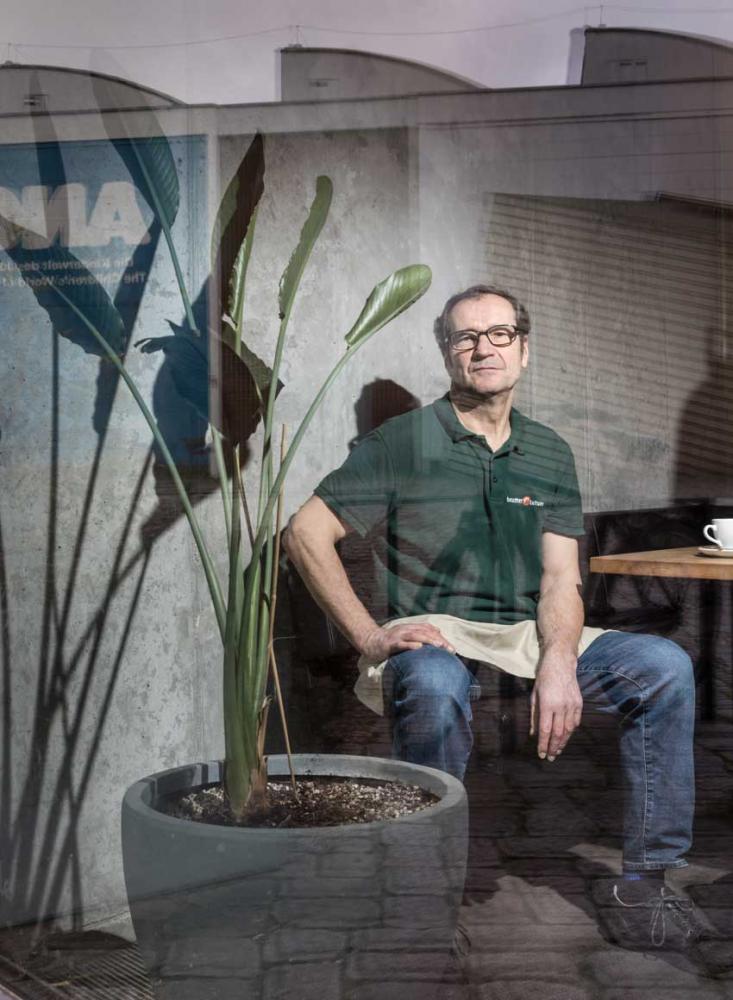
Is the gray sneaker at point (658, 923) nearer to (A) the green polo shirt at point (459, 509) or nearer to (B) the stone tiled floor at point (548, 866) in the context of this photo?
(B) the stone tiled floor at point (548, 866)

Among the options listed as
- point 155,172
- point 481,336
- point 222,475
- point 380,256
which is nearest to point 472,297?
point 481,336

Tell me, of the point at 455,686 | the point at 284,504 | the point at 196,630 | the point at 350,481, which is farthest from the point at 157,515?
the point at 455,686

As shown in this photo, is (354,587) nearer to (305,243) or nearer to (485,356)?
(485,356)

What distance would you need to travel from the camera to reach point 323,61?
2.01m

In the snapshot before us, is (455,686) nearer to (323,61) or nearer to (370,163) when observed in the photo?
(370,163)

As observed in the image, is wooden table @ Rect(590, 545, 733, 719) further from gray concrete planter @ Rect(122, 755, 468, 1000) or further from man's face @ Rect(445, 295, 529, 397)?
gray concrete planter @ Rect(122, 755, 468, 1000)

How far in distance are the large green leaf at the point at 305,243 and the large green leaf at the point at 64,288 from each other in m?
0.50

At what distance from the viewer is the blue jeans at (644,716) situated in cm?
164

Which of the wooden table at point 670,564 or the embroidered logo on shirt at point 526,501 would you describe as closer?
the wooden table at point 670,564

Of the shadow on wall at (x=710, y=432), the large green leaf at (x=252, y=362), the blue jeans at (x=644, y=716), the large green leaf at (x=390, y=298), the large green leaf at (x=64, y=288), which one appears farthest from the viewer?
the large green leaf at (x=64, y=288)

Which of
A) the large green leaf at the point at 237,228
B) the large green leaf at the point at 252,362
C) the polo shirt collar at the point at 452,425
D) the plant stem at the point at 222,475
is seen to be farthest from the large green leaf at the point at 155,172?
the polo shirt collar at the point at 452,425

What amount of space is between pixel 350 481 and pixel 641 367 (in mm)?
504

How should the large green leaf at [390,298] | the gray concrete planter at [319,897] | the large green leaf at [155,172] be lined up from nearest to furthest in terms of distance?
the large green leaf at [390,298] → the gray concrete planter at [319,897] → the large green leaf at [155,172]

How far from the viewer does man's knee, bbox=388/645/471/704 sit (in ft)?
5.77
